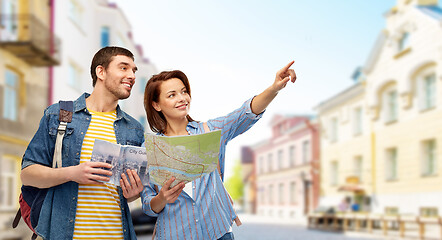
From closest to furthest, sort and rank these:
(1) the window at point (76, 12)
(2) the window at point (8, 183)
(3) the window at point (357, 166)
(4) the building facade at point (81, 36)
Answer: (2) the window at point (8, 183)
(4) the building facade at point (81, 36)
(1) the window at point (76, 12)
(3) the window at point (357, 166)

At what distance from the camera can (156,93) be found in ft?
9.32

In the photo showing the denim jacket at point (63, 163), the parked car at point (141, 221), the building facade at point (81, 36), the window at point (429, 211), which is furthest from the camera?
the window at point (429, 211)

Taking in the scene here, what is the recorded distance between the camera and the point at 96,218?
105 inches

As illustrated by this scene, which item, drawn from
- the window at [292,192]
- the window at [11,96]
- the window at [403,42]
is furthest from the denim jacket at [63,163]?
the window at [292,192]

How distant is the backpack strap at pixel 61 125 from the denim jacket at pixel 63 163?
20 mm

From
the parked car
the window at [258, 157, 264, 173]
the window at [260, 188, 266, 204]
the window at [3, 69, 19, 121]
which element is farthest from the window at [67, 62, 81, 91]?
the window at [258, 157, 264, 173]

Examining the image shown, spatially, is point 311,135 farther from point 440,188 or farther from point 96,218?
point 96,218

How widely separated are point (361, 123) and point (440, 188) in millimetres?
8448

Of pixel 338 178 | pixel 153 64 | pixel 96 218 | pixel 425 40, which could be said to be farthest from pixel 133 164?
pixel 153 64

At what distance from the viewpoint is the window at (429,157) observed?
20906mm

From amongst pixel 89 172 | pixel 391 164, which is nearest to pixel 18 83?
pixel 89 172

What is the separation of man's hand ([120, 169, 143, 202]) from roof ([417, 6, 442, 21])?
20.3 metres

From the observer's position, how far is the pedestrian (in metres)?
2.62

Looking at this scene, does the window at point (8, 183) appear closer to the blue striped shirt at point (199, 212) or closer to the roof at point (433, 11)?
the blue striped shirt at point (199, 212)
